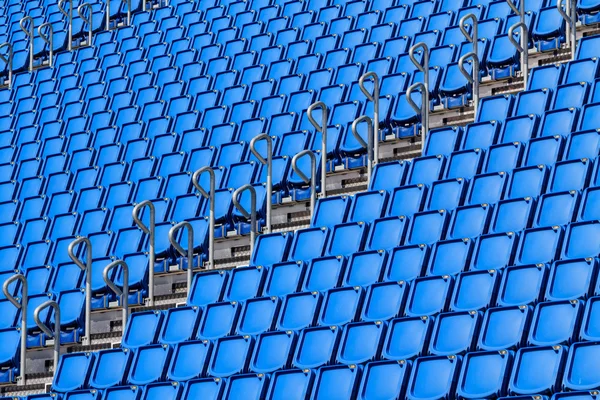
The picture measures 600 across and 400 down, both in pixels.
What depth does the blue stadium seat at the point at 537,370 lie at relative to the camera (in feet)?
19.4

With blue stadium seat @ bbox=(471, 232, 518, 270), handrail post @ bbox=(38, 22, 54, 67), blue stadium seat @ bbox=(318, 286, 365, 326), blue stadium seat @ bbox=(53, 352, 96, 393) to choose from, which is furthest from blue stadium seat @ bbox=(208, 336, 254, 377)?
handrail post @ bbox=(38, 22, 54, 67)

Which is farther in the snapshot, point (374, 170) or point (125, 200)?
point (125, 200)

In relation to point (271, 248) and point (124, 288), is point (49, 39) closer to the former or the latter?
point (124, 288)

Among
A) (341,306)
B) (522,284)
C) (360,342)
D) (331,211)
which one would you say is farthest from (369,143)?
(522,284)

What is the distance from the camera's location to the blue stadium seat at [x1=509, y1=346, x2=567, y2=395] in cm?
591

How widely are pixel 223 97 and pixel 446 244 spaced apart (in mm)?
4646

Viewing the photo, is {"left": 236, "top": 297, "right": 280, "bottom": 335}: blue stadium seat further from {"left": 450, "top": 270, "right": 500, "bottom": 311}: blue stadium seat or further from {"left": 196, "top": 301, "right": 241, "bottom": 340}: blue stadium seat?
{"left": 450, "top": 270, "right": 500, "bottom": 311}: blue stadium seat

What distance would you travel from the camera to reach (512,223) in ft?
24.4

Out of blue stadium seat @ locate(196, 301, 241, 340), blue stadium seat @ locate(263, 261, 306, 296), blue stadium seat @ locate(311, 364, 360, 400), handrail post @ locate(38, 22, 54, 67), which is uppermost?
blue stadium seat @ locate(311, 364, 360, 400)

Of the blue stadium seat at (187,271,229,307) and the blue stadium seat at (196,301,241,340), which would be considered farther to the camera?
the blue stadium seat at (187,271,229,307)

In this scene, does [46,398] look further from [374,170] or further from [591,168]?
[591,168]

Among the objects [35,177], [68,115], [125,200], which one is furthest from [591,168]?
[68,115]

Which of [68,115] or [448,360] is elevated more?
[448,360]

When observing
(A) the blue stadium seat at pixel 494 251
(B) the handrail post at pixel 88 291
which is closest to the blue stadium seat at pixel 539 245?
(A) the blue stadium seat at pixel 494 251
